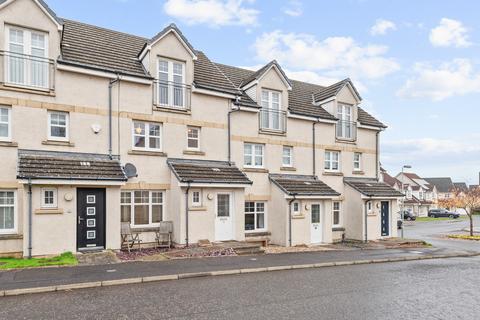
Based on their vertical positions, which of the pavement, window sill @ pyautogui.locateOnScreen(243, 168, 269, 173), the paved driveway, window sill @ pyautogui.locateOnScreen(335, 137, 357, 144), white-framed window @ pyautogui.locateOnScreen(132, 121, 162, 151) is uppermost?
window sill @ pyautogui.locateOnScreen(335, 137, 357, 144)

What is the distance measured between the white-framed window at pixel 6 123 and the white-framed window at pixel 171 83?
5.86 meters

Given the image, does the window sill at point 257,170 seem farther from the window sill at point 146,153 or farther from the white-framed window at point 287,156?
the window sill at point 146,153

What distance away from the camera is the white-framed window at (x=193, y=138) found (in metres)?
19.0

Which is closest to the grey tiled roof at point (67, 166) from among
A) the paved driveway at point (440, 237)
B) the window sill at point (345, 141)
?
the window sill at point (345, 141)

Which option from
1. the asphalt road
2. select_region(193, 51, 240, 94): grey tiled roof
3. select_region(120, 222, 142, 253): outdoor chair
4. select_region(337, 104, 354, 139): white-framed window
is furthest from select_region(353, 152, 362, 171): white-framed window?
select_region(120, 222, 142, 253): outdoor chair

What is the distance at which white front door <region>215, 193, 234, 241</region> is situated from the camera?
18.7 metres

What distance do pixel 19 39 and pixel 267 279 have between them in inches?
485

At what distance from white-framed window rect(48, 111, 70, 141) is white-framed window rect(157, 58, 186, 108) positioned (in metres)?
3.99

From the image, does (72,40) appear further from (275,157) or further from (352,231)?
(352,231)

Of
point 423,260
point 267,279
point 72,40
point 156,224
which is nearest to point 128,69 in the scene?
point 72,40

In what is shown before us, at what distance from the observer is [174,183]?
17.6 metres

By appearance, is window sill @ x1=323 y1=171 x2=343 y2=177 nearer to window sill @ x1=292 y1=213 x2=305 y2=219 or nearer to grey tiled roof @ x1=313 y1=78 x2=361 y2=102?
window sill @ x1=292 y1=213 x2=305 y2=219

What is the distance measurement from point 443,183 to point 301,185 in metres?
95.2

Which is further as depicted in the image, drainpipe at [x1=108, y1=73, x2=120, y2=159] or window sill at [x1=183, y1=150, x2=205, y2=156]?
window sill at [x1=183, y1=150, x2=205, y2=156]
